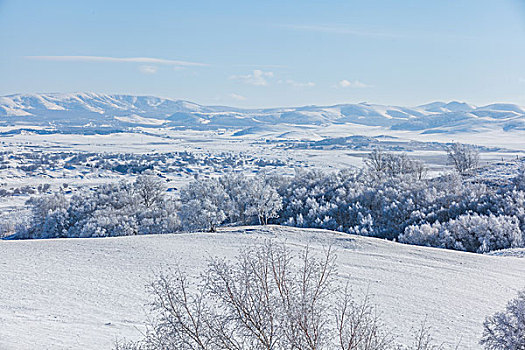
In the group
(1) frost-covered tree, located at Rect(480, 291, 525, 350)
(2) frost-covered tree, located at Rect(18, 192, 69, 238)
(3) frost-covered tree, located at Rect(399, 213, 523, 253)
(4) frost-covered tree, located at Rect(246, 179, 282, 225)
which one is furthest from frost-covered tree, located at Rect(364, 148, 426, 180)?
(1) frost-covered tree, located at Rect(480, 291, 525, 350)

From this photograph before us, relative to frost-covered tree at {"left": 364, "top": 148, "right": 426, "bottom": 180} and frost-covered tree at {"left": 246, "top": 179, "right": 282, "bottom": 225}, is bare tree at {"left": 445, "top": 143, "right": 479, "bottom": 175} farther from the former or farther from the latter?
frost-covered tree at {"left": 246, "top": 179, "right": 282, "bottom": 225}

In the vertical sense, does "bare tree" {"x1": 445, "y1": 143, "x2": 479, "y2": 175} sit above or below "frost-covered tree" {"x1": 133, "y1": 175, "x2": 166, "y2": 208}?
above

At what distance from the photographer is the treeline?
113ft

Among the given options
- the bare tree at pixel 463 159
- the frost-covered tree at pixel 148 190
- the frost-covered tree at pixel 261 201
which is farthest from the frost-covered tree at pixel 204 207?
the bare tree at pixel 463 159

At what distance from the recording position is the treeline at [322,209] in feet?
113

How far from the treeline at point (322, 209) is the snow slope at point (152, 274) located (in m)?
7.44

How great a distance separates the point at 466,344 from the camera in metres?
14.7

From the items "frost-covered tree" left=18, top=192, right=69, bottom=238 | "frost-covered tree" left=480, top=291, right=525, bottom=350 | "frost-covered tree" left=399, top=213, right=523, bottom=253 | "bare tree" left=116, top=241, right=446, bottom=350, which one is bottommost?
→ "frost-covered tree" left=18, top=192, right=69, bottom=238

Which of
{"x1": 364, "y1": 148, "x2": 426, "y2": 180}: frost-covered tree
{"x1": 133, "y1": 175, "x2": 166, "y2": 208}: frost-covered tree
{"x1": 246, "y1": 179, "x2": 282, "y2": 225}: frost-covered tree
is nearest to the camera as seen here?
{"x1": 246, "y1": 179, "x2": 282, "y2": 225}: frost-covered tree

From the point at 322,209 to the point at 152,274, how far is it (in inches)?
1086

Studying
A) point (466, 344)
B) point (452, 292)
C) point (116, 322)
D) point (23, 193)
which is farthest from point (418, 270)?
point (23, 193)

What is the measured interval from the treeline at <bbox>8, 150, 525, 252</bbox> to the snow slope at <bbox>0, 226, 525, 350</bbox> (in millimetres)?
7436

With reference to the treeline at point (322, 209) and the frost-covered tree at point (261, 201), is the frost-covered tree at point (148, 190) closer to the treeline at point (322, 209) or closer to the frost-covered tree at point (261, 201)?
the treeline at point (322, 209)

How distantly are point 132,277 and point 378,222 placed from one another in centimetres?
2781
